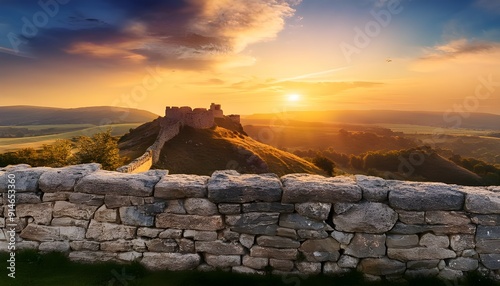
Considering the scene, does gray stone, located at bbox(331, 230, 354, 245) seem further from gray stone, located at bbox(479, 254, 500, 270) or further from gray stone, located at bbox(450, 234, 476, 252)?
gray stone, located at bbox(479, 254, 500, 270)

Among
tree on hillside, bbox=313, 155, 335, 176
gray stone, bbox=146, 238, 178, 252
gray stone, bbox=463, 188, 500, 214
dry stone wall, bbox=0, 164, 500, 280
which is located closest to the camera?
gray stone, bbox=463, 188, 500, 214

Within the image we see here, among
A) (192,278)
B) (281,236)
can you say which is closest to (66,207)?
(192,278)

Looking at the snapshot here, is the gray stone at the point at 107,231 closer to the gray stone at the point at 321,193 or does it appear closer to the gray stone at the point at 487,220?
the gray stone at the point at 321,193

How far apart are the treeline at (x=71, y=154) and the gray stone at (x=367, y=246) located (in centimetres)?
2128

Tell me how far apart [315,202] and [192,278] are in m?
2.49

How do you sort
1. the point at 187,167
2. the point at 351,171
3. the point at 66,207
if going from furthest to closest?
the point at 351,171 → the point at 187,167 → the point at 66,207

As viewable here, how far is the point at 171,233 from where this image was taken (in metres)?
6.15

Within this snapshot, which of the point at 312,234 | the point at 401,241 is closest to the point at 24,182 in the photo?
the point at 312,234

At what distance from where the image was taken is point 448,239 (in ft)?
19.2

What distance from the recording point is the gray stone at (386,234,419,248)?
5.86 metres

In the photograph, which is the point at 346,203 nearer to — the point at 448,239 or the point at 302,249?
the point at 302,249

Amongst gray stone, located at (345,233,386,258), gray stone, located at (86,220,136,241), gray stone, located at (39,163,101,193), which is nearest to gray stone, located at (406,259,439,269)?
gray stone, located at (345,233,386,258)

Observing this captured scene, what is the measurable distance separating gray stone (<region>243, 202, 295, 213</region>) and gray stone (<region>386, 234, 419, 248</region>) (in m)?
1.76

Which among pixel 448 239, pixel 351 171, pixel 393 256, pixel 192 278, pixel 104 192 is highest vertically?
pixel 104 192
